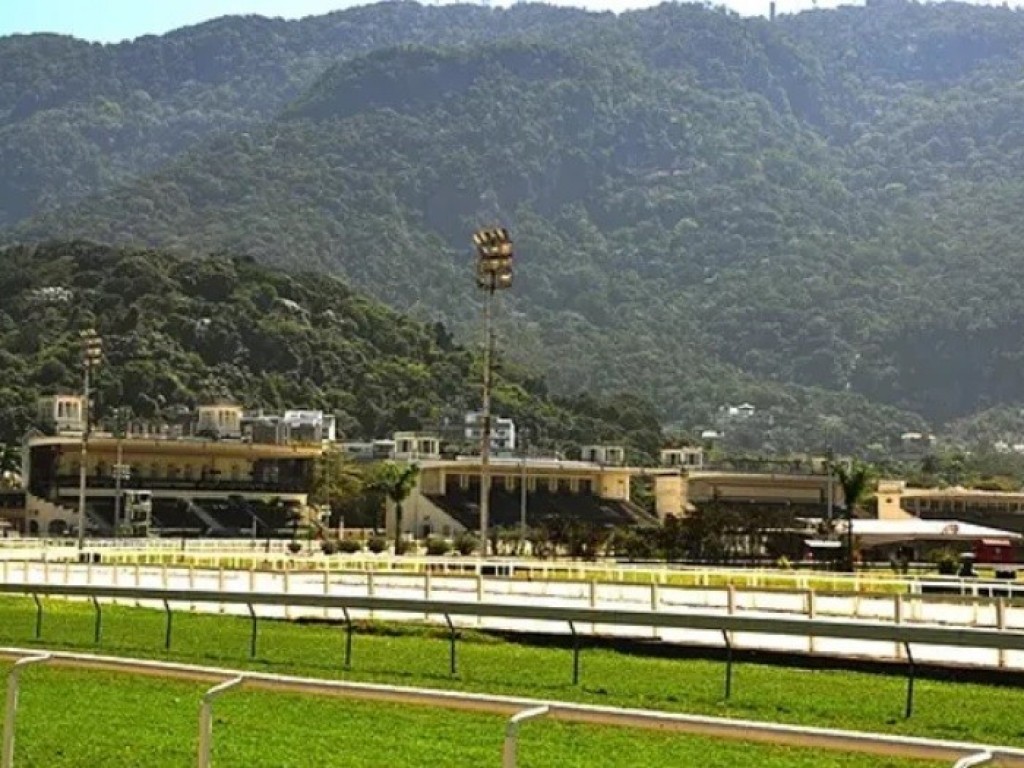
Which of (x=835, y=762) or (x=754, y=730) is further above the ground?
(x=754, y=730)

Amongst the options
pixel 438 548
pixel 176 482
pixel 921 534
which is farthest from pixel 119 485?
pixel 921 534

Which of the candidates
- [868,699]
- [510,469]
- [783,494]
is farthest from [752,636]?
[783,494]

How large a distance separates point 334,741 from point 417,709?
1547mm

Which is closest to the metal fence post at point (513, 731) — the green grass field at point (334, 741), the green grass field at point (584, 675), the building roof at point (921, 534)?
the green grass field at point (334, 741)

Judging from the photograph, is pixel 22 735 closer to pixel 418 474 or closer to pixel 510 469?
pixel 418 474

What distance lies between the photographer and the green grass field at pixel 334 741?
13055mm

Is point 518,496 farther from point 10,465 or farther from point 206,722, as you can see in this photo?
point 206,722

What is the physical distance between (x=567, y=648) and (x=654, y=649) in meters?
1.81

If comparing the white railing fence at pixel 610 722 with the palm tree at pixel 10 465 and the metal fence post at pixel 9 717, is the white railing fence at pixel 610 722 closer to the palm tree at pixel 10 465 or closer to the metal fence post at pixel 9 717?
the metal fence post at pixel 9 717

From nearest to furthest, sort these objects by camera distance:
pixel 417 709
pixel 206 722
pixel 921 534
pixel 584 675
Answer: pixel 206 722, pixel 417 709, pixel 584 675, pixel 921 534

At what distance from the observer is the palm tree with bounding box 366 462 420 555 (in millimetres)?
100562

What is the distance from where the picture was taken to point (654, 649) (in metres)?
26.1

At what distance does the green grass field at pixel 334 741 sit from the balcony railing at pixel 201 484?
353ft

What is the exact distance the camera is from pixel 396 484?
104m
